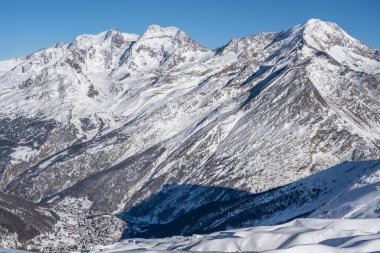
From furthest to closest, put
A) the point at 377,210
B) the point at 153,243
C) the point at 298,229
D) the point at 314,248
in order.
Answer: the point at 377,210 < the point at 153,243 < the point at 298,229 < the point at 314,248

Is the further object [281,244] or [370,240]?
[281,244]

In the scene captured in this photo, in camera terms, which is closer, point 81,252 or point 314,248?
point 314,248

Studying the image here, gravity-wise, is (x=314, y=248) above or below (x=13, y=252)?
below

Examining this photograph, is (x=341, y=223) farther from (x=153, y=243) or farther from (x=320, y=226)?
(x=153, y=243)

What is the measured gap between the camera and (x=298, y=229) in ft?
373

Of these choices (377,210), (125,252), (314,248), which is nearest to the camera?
(314,248)

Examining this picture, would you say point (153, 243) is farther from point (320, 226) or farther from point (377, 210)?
point (377, 210)

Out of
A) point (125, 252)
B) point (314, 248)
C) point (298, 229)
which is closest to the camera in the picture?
point (314, 248)

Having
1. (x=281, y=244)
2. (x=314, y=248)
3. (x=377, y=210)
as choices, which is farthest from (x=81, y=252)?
(x=377, y=210)

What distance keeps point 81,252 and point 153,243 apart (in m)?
21.1

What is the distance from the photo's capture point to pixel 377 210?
195 m

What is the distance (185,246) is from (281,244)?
20.2 metres

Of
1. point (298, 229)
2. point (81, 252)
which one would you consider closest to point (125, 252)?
point (81, 252)

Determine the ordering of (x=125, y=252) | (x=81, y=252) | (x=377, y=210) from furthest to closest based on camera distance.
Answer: (x=377, y=210) < (x=81, y=252) < (x=125, y=252)
